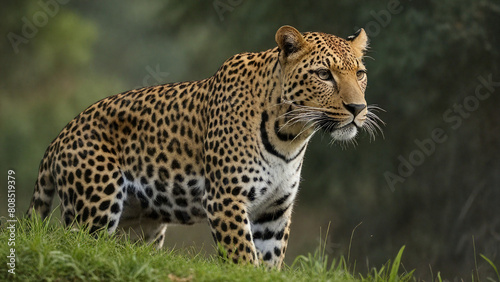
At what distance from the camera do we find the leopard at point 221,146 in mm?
6477

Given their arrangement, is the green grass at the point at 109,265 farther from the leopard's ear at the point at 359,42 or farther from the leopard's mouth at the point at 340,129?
the leopard's ear at the point at 359,42

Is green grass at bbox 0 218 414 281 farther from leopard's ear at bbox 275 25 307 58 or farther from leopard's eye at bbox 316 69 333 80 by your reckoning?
leopard's ear at bbox 275 25 307 58

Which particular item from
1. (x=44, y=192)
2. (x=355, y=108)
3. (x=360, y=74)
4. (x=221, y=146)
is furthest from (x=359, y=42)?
(x=44, y=192)

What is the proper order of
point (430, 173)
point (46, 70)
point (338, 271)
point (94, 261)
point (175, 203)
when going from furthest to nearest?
point (46, 70), point (430, 173), point (175, 203), point (338, 271), point (94, 261)

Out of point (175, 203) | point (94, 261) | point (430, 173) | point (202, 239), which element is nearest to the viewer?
point (94, 261)

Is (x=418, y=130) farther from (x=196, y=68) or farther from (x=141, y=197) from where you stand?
(x=141, y=197)

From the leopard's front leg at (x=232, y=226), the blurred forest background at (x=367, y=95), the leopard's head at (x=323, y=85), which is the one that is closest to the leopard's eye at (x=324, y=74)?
the leopard's head at (x=323, y=85)

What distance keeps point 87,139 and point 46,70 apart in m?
7.53

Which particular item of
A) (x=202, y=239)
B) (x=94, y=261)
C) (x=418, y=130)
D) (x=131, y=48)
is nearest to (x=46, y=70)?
(x=131, y=48)

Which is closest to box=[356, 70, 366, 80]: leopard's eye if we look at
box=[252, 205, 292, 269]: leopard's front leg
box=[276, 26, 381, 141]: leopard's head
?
box=[276, 26, 381, 141]: leopard's head

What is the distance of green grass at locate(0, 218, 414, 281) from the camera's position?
5.47 metres

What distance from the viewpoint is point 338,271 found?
21.0 ft

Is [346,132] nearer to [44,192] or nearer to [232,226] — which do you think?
[232,226]

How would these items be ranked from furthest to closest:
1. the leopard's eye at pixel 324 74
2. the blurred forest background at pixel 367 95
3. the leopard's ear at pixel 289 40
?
the blurred forest background at pixel 367 95, the leopard's ear at pixel 289 40, the leopard's eye at pixel 324 74
